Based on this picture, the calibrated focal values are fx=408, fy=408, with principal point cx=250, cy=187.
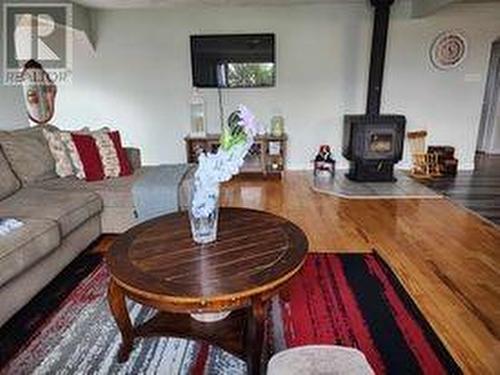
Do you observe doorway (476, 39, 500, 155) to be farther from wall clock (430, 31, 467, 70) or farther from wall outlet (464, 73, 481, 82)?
wall clock (430, 31, 467, 70)

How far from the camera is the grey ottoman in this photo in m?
1.26

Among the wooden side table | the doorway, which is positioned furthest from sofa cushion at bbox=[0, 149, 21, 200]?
the doorway

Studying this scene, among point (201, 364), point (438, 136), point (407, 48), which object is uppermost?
point (407, 48)

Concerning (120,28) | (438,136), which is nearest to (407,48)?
(438,136)

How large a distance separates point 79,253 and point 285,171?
3434 mm

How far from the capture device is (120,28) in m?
5.46

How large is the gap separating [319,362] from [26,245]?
166 cm

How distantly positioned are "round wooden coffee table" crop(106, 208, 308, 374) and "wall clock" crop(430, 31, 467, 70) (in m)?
4.43

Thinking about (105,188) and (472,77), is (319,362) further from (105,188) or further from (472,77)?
(472,77)

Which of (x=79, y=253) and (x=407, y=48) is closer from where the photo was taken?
(x=79, y=253)

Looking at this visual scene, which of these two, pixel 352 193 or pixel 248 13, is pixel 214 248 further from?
pixel 248 13

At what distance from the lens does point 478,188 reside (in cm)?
484

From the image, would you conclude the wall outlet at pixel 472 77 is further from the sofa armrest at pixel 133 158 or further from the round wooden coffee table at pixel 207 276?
the round wooden coffee table at pixel 207 276

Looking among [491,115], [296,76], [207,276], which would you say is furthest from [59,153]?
[491,115]
